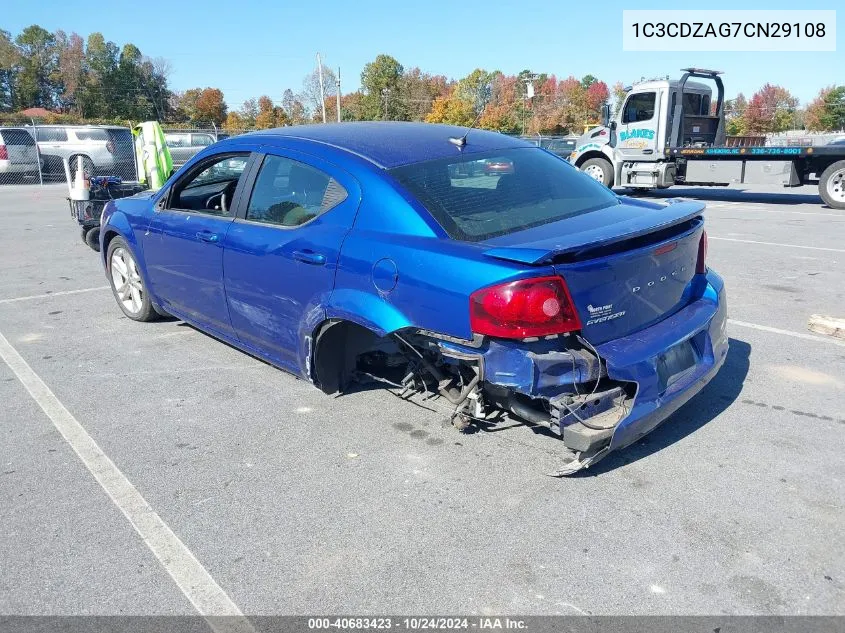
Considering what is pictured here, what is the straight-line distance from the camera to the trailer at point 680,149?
1559 centimetres

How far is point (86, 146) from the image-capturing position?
23.6 metres

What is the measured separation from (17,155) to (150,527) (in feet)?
79.8

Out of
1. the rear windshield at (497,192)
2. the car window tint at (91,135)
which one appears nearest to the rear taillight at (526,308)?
the rear windshield at (497,192)

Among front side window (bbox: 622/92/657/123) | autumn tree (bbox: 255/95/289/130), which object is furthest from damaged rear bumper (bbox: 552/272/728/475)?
autumn tree (bbox: 255/95/289/130)

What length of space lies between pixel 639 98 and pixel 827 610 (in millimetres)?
16449

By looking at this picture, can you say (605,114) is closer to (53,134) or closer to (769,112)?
(53,134)

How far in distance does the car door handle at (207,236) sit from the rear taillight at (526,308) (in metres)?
2.18

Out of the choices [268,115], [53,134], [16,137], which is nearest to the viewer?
[16,137]

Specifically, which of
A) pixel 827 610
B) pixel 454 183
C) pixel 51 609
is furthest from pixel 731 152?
pixel 51 609

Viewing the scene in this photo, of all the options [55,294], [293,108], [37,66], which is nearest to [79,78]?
[37,66]

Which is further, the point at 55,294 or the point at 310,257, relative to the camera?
the point at 55,294

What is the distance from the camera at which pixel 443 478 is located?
129 inches

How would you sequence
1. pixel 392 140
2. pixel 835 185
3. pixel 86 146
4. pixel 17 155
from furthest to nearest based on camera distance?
1. pixel 86 146
2. pixel 17 155
3. pixel 835 185
4. pixel 392 140

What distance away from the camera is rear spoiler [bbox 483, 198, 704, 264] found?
2.89 meters
